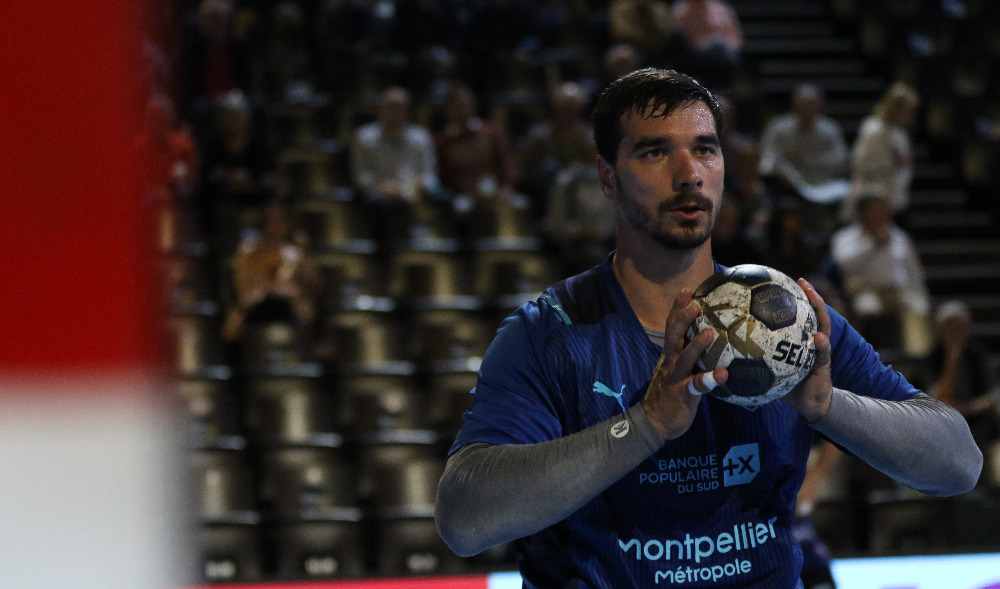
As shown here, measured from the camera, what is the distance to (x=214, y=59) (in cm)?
904

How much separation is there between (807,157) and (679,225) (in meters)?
7.33

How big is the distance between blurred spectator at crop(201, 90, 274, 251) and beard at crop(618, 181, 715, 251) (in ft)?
19.4

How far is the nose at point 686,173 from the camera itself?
2.19 m

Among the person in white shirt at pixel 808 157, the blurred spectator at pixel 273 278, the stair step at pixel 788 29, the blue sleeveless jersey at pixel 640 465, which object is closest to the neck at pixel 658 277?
the blue sleeveless jersey at pixel 640 465

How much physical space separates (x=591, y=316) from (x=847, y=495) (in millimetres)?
4570

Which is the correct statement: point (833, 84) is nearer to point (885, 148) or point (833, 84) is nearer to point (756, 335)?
point (885, 148)

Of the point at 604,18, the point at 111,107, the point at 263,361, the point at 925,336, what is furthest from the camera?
the point at 604,18

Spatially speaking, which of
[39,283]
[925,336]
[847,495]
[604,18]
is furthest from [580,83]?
[39,283]

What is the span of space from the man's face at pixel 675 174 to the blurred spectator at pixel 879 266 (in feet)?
18.6

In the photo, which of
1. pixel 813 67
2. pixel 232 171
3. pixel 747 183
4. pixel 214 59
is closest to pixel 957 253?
pixel 747 183

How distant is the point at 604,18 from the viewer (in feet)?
35.0

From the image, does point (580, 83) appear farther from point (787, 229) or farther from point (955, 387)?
point (955, 387)

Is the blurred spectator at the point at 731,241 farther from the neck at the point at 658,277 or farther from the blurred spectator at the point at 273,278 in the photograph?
the neck at the point at 658,277

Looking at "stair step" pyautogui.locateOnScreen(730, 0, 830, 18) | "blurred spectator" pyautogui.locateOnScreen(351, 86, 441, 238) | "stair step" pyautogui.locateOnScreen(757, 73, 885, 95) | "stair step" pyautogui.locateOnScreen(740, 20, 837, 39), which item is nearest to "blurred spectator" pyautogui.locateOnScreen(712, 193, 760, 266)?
"blurred spectator" pyautogui.locateOnScreen(351, 86, 441, 238)
